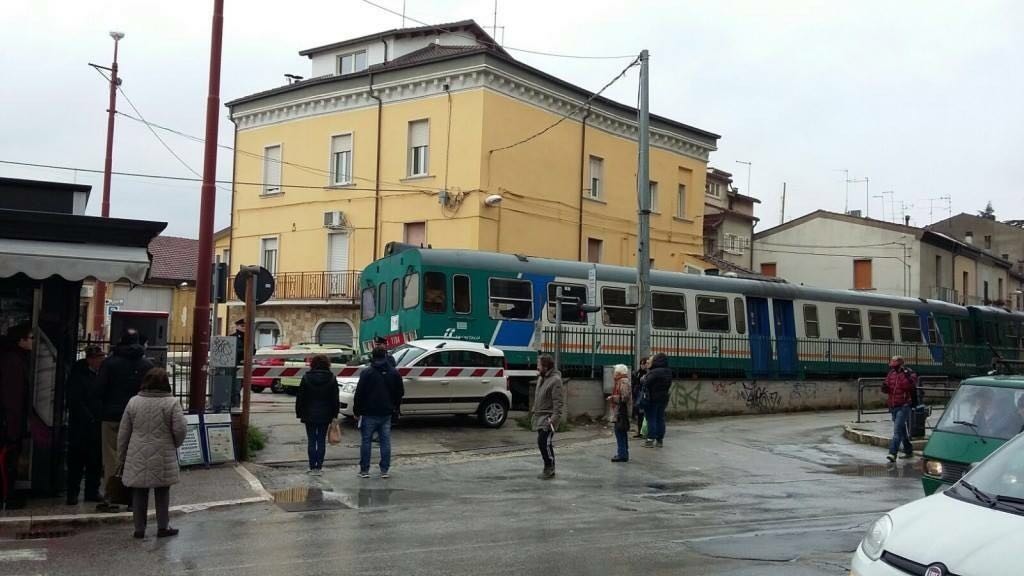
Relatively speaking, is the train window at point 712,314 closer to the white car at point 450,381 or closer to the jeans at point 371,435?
the white car at point 450,381

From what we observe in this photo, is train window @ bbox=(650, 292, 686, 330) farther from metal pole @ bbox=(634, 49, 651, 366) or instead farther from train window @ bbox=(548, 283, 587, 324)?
metal pole @ bbox=(634, 49, 651, 366)

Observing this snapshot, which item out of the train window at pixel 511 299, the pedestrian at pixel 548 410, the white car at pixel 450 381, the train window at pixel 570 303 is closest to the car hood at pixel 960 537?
the pedestrian at pixel 548 410

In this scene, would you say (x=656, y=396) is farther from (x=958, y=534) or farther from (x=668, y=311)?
(x=958, y=534)

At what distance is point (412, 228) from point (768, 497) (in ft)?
71.9

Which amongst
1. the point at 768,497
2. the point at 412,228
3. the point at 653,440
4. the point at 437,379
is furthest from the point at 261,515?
the point at 412,228

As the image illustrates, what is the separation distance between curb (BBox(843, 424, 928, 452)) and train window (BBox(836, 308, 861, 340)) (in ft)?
30.9

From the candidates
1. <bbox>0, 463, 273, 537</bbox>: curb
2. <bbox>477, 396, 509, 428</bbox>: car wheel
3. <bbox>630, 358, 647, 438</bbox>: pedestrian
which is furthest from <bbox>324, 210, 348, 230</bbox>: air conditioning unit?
<bbox>0, 463, 273, 537</bbox>: curb

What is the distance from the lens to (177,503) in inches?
427

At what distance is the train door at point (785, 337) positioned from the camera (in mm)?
26844

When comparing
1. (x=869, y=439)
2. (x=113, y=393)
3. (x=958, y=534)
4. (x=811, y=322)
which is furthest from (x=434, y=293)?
(x=958, y=534)

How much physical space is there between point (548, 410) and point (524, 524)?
4084mm

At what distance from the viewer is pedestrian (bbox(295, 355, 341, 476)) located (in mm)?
13117

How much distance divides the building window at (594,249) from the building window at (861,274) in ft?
64.7

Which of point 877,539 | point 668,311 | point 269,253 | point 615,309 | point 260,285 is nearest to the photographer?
point 877,539
